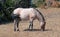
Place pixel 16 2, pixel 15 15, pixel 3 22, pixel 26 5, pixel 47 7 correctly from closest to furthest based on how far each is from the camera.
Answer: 1. pixel 15 15
2. pixel 3 22
3. pixel 16 2
4. pixel 26 5
5. pixel 47 7

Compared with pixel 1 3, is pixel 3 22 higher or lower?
lower

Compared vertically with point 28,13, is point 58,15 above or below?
below

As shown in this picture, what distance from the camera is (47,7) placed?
89.5ft

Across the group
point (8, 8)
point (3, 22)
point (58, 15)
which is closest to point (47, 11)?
point (58, 15)

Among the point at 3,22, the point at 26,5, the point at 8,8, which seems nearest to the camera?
the point at 3,22

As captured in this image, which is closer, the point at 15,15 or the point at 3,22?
the point at 15,15

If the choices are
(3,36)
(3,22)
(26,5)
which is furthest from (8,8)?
(3,36)

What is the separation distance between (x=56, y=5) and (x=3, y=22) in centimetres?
1135

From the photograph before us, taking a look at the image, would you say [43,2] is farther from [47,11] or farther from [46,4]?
[47,11]

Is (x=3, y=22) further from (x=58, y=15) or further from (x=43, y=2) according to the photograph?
(x=43, y=2)

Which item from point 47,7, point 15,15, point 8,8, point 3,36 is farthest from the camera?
point 47,7

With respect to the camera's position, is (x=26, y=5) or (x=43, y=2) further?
(x=43, y=2)

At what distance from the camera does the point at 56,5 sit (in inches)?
1089

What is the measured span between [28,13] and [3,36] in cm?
232
